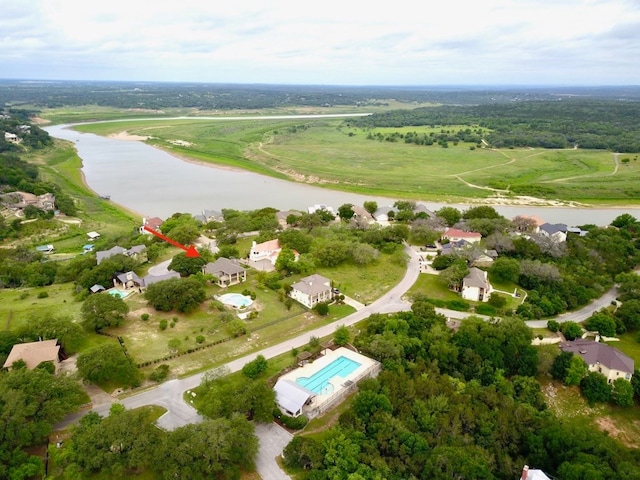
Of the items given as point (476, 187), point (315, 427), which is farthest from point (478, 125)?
point (315, 427)

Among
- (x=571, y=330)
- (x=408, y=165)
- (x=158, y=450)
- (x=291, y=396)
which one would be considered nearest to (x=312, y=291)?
(x=291, y=396)

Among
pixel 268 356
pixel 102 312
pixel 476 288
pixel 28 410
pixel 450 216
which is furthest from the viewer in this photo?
pixel 450 216

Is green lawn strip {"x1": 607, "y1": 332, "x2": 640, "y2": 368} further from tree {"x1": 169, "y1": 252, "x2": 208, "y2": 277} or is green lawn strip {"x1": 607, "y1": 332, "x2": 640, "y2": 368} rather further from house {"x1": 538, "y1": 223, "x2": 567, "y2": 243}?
tree {"x1": 169, "y1": 252, "x2": 208, "y2": 277}

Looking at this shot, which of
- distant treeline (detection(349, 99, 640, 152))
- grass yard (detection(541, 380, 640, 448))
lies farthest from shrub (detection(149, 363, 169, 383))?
distant treeline (detection(349, 99, 640, 152))

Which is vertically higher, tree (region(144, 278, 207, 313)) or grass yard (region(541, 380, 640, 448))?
tree (region(144, 278, 207, 313))

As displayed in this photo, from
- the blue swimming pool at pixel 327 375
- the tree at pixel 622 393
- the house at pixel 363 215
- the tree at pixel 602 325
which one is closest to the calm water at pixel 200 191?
the house at pixel 363 215

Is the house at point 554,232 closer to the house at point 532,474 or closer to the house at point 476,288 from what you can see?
the house at point 476,288

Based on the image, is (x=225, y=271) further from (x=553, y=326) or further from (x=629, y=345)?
(x=629, y=345)
